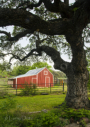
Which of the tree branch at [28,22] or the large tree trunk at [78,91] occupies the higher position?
the tree branch at [28,22]

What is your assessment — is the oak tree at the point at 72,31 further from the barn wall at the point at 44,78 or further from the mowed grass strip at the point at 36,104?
the barn wall at the point at 44,78

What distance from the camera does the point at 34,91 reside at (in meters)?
17.5

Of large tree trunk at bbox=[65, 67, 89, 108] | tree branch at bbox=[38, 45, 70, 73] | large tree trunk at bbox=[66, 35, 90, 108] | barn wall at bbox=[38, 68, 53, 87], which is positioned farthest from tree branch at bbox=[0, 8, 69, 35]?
barn wall at bbox=[38, 68, 53, 87]

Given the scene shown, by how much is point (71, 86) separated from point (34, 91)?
408 inches

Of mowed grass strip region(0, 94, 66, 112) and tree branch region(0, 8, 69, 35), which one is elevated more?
tree branch region(0, 8, 69, 35)

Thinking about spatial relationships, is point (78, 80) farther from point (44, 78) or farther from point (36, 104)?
point (44, 78)

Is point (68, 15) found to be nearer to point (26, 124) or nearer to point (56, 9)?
point (56, 9)

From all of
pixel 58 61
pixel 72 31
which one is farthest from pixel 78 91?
pixel 72 31

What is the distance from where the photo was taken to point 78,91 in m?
7.74

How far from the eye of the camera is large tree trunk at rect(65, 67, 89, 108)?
7.64m

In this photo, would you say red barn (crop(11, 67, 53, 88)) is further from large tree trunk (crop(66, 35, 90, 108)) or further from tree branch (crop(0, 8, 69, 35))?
tree branch (crop(0, 8, 69, 35))

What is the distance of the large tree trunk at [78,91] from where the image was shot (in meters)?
7.64

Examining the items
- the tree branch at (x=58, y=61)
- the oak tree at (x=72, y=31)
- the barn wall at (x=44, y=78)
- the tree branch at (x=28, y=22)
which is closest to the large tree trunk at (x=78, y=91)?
the oak tree at (x=72, y=31)

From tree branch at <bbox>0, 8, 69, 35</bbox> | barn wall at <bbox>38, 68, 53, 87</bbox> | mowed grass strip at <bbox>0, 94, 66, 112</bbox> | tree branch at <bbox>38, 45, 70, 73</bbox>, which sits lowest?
mowed grass strip at <bbox>0, 94, 66, 112</bbox>
